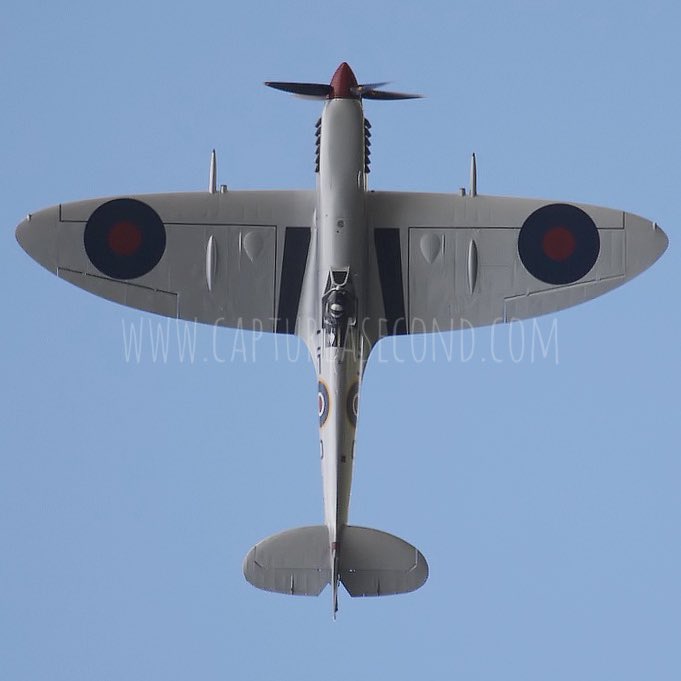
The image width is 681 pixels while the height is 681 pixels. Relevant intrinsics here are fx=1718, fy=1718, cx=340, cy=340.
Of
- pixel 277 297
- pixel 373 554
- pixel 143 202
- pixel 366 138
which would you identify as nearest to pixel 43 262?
pixel 143 202

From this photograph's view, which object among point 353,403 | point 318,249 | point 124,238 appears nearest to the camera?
point 353,403

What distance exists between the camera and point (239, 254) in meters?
27.1

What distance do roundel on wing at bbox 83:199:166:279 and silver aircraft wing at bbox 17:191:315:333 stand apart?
0.05 feet

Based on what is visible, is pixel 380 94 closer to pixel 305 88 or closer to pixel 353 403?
pixel 305 88

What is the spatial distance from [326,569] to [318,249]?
5200 mm

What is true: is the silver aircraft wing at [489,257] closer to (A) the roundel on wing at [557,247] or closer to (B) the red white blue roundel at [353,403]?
(A) the roundel on wing at [557,247]

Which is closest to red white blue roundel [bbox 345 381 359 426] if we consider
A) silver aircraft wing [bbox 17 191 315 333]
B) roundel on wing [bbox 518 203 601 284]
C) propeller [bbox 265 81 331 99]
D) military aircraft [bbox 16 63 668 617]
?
military aircraft [bbox 16 63 668 617]

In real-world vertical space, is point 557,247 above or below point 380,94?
below

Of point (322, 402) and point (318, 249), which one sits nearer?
point (322, 402)

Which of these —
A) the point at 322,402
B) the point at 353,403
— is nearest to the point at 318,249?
the point at 322,402

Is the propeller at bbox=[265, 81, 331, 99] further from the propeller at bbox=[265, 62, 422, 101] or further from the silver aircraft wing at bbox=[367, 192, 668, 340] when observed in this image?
the silver aircraft wing at bbox=[367, 192, 668, 340]

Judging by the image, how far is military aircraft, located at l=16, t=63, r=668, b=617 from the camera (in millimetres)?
26891

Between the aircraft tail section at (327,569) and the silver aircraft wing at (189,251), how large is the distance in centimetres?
407

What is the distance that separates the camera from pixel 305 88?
27234mm
